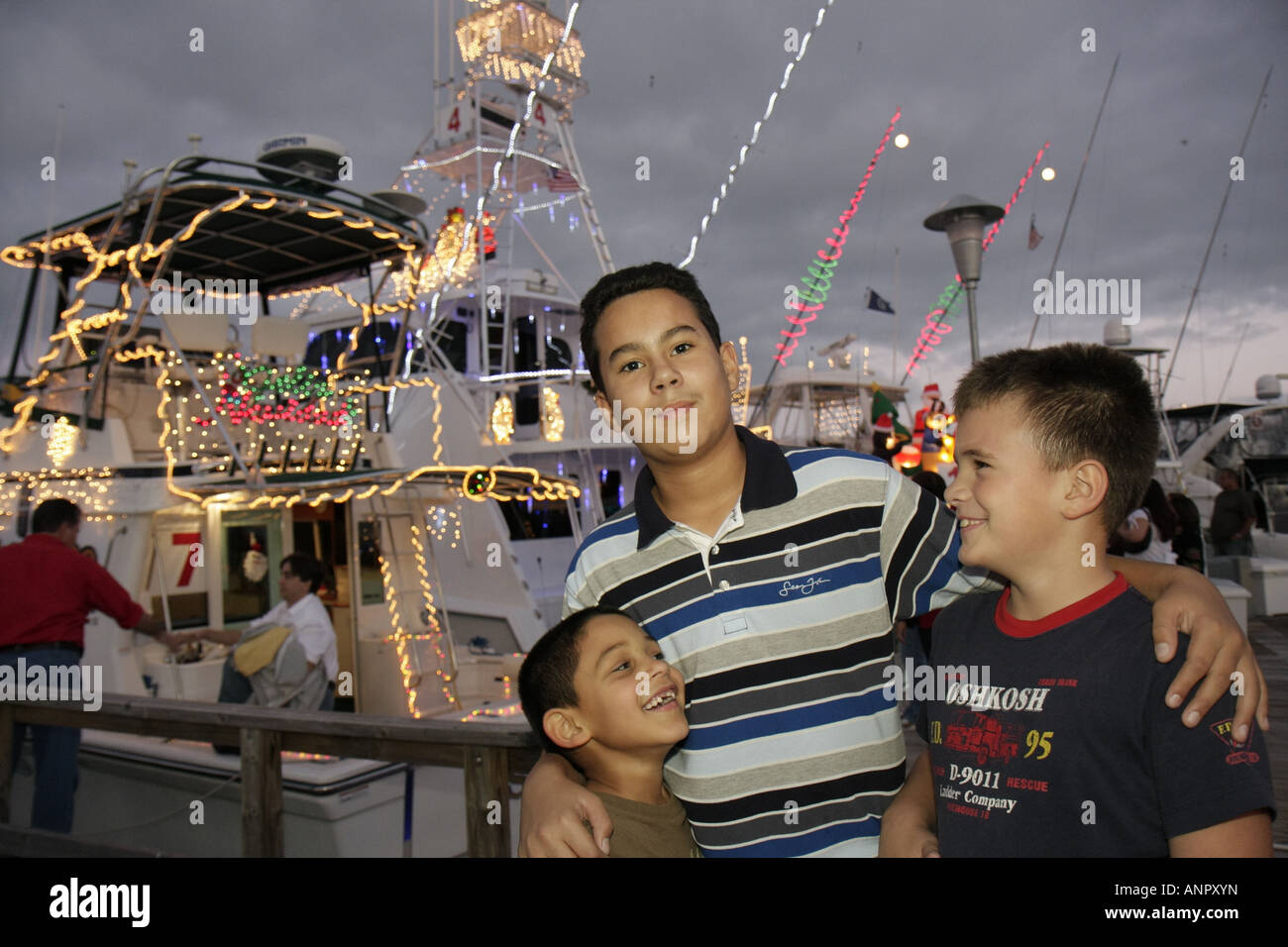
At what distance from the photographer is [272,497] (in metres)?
6.54

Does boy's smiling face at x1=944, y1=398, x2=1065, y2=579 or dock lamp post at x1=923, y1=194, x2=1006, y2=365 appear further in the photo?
dock lamp post at x1=923, y1=194, x2=1006, y2=365

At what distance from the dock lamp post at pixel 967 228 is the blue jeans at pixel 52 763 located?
6616 millimetres

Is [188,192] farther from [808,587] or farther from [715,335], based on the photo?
[808,587]

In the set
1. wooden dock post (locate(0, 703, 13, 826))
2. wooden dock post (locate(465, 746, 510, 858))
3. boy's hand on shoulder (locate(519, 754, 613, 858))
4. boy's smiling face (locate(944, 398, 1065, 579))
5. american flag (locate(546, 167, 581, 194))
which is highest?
american flag (locate(546, 167, 581, 194))

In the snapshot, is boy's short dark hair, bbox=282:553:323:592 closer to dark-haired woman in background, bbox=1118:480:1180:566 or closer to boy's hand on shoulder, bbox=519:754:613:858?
boy's hand on shoulder, bbox=519:754:613:858

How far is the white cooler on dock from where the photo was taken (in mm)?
10406

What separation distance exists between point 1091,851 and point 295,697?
497 centimetres

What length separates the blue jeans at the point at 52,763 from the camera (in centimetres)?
474

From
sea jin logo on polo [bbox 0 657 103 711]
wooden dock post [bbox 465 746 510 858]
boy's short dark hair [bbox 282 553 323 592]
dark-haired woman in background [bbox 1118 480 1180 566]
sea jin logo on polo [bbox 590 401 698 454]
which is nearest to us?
sea jin logo on polo [bbox 590 401 698 454]

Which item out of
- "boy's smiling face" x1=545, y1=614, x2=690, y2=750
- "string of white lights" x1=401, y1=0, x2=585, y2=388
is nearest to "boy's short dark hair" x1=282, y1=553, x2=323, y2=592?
"boy's smiling face" x1=545, y1=614, x2=690, y2=750

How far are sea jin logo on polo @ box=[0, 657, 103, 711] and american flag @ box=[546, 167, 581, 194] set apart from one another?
1172cm

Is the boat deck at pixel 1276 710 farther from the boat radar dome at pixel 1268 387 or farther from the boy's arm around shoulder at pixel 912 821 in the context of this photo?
the boat radar dome at pixel 1268 387

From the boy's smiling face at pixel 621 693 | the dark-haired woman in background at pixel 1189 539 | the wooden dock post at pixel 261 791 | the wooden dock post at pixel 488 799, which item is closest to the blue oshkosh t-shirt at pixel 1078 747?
the boy's smiling face at pixel 621 693
